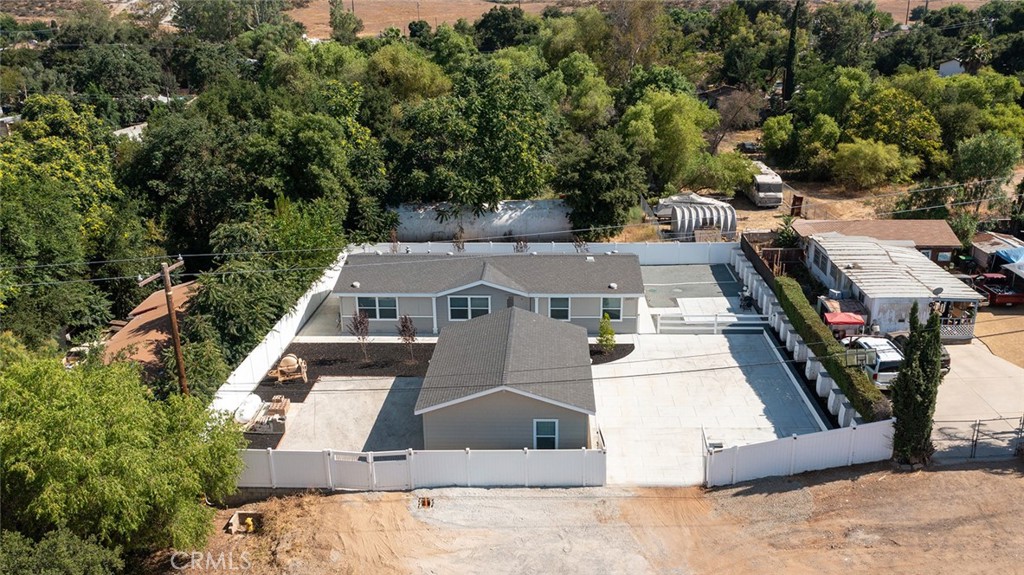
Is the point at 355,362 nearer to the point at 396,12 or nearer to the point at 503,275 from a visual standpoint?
the point at 503,275

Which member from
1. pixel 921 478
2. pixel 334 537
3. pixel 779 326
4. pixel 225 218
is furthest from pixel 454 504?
pixel 225 218

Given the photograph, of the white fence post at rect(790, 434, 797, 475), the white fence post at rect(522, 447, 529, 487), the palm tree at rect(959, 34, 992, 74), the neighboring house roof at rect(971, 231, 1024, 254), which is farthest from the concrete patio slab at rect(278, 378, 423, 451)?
the palm tree at rect(959, 34, 992, 74)

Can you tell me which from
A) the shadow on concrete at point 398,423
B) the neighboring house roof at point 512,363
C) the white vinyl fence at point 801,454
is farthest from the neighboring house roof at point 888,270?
the shadow on concrete at point 398,423

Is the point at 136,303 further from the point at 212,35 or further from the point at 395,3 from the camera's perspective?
the point at 395,3

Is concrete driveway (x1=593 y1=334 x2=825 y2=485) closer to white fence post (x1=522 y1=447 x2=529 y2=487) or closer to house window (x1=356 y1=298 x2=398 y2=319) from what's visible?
white fence post (x1=522 y1=447 x2=529 y2=487)

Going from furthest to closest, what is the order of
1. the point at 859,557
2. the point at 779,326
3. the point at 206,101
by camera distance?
the point at 206,101, the point at 779,326, the point at 859,557

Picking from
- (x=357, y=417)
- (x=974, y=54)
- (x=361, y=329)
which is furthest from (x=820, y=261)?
(x=974, y=54)

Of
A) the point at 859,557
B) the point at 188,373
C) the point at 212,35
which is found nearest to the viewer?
the point at 859,557
